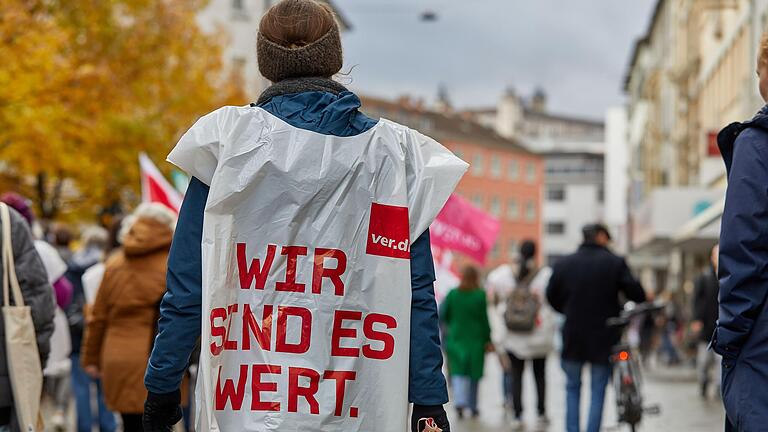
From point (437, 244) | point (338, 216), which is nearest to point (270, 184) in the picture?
point (338, 216)

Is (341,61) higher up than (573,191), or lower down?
lower down

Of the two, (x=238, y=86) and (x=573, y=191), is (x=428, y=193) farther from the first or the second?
(x=573, y=191)

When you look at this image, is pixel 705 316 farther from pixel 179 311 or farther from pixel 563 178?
pixel 563 178

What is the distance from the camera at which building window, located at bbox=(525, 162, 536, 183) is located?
127 meters

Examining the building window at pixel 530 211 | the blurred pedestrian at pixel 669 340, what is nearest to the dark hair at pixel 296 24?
the blurred pedestrian at pixel 669 340

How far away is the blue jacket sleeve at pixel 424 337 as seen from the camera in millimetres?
4031

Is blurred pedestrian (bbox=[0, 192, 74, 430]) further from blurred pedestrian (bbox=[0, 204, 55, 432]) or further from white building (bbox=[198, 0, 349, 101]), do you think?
white building (bbox=[198, 0, 349, 101])

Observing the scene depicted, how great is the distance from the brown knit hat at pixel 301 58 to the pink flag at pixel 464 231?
51.1 ft

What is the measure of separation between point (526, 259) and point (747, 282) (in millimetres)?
10136

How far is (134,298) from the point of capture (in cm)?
843

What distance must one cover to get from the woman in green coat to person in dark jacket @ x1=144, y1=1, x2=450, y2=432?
1146 cm

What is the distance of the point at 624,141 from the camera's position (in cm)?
11300

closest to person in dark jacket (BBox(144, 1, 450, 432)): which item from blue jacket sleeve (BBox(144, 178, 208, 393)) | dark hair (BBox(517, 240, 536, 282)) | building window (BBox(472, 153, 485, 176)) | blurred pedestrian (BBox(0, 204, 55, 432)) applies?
blue jacket sleeve (BBox(144, 178, 208, 393))

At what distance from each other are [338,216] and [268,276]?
258 millimetres
